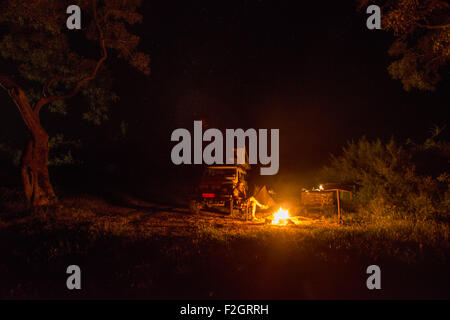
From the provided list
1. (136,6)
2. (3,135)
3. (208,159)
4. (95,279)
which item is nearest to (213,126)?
(208,159)

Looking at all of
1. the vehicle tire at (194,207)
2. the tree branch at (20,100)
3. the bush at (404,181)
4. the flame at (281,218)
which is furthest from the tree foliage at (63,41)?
the bush at (404,181)

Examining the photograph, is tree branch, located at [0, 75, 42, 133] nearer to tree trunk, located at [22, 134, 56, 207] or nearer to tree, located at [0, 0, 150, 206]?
tree, located at [0, 0, 150, 206]

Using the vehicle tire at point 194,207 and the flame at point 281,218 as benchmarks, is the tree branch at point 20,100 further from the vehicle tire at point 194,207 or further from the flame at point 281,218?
the flame at point 281,218

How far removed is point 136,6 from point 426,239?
13490mm

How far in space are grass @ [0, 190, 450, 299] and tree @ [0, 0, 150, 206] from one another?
4.40 metres

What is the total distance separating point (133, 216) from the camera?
10734 mm

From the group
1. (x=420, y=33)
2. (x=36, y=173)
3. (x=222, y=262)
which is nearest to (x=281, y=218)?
(x=222, y=262)

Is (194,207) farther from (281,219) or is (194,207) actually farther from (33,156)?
(33,156)

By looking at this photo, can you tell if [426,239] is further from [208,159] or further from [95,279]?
[208,159]

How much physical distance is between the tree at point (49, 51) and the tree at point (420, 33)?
997cm

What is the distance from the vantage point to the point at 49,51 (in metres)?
11.8

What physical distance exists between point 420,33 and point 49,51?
51.1 feet

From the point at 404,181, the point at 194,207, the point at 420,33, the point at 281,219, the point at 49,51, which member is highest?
the point at 420,33

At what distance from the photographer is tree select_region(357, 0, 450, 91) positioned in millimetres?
8938
